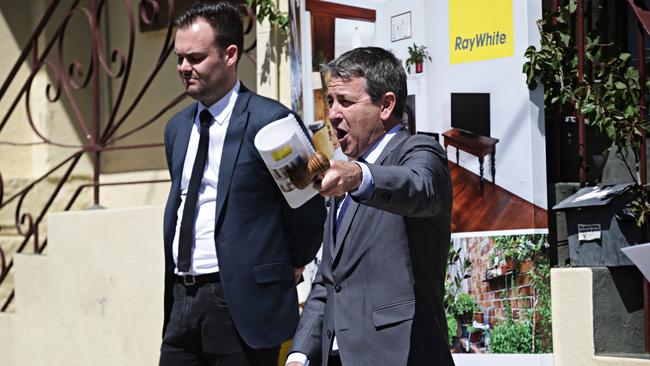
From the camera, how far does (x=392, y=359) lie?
9.89 ft

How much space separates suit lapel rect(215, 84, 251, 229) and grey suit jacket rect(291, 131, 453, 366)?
891mm

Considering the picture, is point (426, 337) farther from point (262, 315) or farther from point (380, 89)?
point (262, 315)

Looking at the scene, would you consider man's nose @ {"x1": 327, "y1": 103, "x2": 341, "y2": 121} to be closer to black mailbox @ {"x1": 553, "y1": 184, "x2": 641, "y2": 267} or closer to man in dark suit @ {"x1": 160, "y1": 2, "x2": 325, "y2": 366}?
man in dark suit @ {"x1": 160, "y1": 2, "x2": 325, "y2": 366}

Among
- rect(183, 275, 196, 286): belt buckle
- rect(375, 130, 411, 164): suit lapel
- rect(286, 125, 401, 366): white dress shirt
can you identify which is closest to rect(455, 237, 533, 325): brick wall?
rect(183, 275, 196, 286): belt buckle

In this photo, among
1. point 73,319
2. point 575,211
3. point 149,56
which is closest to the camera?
point 575,211

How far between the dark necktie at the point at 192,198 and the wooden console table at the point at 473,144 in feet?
4.59

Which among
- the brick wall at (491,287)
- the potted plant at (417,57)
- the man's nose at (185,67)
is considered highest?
the potted plant at (417,57)

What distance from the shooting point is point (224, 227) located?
3.94 m

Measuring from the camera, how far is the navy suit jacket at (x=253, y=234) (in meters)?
3.91

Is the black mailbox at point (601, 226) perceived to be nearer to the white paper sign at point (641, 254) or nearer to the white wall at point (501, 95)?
the white wall at point (501, 95)

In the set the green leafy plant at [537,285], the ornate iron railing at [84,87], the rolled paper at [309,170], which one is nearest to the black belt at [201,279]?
the rolled paper at [309,170]

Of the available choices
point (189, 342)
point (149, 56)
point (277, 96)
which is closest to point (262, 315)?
point (189, 342)

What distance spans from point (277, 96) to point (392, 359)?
3.39 metres

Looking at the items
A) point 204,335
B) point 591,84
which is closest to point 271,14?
point 591,84
